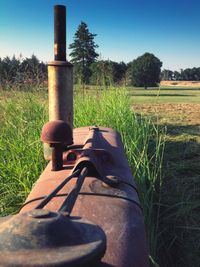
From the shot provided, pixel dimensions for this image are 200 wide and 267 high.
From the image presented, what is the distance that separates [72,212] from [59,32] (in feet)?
4.49

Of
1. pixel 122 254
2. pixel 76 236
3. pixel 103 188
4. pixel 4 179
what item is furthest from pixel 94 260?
pixel 4 179

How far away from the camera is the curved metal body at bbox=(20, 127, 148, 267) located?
122 cm

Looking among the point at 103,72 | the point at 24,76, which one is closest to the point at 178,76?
the point at 103,72

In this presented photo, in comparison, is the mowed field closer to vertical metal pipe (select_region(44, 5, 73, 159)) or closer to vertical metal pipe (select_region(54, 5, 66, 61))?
vertical metal pipe (select_region(44, 5, 73, 159))

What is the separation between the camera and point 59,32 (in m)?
2.46

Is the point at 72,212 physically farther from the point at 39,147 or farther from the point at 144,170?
the point at 39,147

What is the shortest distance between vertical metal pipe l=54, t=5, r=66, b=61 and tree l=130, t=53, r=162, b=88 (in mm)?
43319

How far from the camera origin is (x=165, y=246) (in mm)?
3395

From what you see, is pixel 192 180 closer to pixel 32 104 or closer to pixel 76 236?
pixel 32 104

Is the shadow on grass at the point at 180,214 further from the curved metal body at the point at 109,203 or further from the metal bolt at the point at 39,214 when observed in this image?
the metal bolt at the point at 39,214

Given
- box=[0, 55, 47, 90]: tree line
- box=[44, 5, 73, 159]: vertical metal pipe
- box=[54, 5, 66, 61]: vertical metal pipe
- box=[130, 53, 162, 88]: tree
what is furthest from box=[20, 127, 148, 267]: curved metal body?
box=[130, 53, 162, 88]: tree

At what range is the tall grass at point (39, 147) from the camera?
3598mm

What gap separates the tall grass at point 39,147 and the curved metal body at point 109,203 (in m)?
1.06

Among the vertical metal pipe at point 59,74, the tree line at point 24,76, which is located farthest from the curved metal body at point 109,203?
the tree line at point 24,76
